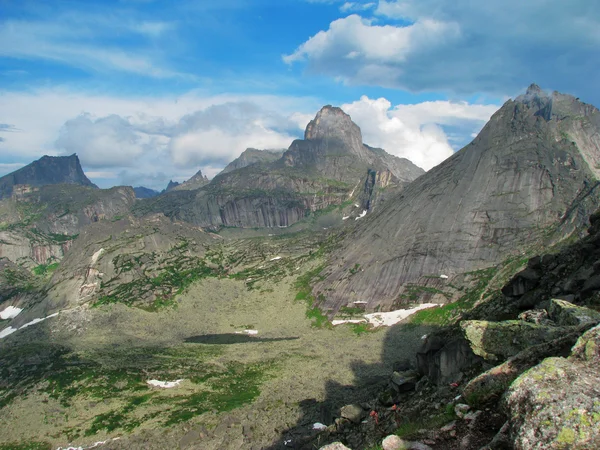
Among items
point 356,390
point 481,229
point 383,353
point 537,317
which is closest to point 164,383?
point 356,390

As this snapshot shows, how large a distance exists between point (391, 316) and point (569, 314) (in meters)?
142

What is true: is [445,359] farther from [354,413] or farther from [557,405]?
[557,405]

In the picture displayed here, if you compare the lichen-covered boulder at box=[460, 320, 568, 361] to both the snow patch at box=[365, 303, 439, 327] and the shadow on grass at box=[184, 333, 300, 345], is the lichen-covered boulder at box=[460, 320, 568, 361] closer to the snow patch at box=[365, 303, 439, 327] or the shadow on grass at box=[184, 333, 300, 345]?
the shadow on grass at box=[184, 333, 300, 345]

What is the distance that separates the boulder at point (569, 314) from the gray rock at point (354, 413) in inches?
900

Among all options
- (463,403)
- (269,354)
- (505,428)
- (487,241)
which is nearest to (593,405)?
(505,428)

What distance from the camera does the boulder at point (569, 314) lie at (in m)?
26.8

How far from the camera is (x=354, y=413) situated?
1800 inches

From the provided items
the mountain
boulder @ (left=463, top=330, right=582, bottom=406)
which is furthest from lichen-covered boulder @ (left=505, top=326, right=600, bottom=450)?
the mountain

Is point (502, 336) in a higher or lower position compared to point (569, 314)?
lower

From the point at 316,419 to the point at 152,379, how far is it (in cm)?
5959

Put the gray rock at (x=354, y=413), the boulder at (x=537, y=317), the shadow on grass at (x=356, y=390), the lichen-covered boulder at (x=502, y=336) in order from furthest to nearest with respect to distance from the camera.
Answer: the shadow on grass at (x=356, y=390) < the gray rock at (x=354, y=413) < the boulder at (x=537, y=317) < the lichen-covered boulder at (x=502, y=336)

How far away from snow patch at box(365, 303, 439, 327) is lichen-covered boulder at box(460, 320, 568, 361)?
424 feet

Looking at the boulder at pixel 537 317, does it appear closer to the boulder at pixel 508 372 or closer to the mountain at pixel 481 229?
the boulder at pixel 508 372

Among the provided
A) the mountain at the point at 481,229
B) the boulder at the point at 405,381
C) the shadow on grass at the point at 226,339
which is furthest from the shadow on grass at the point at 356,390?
the shadow on grass at the point at 226,339
